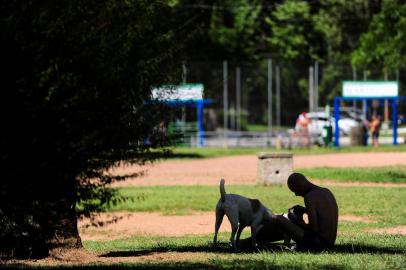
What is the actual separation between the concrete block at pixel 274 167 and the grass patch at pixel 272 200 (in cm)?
46

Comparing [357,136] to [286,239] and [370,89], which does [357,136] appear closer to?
[370,89]

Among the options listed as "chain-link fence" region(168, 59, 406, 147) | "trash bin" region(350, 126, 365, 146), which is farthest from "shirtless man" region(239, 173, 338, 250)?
"trash bin" region(350, 126, 365, 146)

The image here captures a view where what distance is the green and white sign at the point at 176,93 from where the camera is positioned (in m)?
11.5

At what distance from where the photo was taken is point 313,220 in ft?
40.7

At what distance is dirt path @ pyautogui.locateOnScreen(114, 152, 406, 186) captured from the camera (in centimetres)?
3015

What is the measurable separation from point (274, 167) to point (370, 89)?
77.6 ft

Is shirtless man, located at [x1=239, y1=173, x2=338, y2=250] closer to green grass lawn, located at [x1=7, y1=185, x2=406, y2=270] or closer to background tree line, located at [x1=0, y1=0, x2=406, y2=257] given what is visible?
green grass lawn, located at [x1=7, y1=185, x2=406, y2=270]

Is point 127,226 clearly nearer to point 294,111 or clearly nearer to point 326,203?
point 326,203

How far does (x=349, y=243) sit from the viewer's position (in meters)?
14.0

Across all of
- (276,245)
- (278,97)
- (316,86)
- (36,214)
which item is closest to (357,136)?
(316,86)

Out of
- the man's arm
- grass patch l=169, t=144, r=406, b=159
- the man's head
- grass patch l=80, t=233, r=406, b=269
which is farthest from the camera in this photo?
grass patch l=169, t=144, r=406, b=159

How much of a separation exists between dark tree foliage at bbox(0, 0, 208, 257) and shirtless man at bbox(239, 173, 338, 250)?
2.18 metres

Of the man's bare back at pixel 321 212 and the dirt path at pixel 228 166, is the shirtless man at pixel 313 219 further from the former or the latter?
the dirt path at pixel 228 166

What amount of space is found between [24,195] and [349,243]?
A: 5.66 metres
